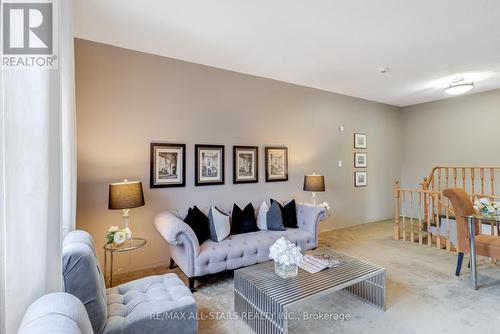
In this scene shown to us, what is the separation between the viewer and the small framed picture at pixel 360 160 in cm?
544

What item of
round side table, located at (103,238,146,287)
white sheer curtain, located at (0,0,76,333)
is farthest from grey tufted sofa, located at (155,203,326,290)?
white sheer curtain, located at (0,0,76,333)

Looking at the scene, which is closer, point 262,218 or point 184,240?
point 184,240

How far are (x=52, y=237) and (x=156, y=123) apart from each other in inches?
89.8

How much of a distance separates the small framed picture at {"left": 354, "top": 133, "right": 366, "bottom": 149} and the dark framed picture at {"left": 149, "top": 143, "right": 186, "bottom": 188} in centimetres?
368

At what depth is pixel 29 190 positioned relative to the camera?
115 cm

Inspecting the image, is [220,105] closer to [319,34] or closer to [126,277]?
[319,34]

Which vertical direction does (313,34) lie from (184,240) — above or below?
above

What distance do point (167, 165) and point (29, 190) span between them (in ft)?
7.33

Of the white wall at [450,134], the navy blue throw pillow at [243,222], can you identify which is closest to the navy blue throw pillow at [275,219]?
the navy blue throw pillow at [243,222]

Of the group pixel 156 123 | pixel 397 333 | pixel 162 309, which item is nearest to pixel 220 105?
pixel 156 123

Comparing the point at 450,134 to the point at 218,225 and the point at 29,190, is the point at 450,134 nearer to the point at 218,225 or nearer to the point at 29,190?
the point at 218,225

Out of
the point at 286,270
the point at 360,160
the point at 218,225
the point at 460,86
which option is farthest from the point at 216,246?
the point at 460,86

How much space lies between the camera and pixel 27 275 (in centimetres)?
115

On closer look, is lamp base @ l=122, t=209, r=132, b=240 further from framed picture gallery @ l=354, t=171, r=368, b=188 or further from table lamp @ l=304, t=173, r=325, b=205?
framed picture gallery @ l=354, t=171, r=368, b=188
